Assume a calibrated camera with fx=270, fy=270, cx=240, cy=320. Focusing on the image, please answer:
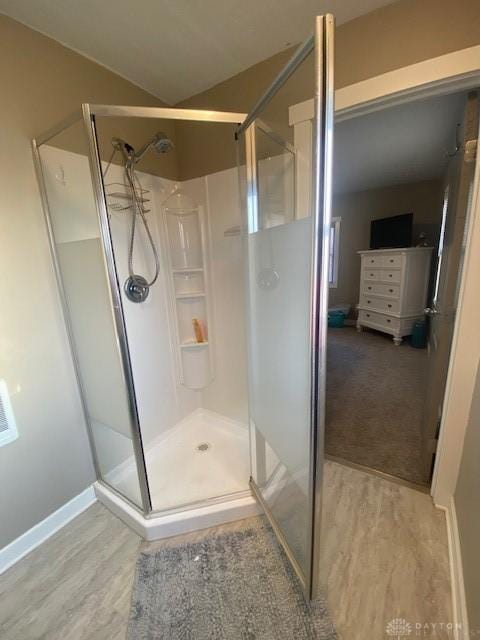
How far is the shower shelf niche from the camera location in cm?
191

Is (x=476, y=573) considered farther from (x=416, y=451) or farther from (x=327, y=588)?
(x=416, y=451)

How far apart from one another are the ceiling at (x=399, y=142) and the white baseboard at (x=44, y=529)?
2.72 m

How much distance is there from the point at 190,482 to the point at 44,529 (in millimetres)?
775

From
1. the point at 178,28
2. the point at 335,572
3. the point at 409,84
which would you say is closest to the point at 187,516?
the point at 335,572

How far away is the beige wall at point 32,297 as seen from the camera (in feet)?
3.99

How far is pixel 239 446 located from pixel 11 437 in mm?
1339

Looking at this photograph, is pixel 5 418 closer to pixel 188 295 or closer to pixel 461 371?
pixel 188 295

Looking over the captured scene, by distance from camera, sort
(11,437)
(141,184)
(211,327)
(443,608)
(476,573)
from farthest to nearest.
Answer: (211,327), (141,184), (11,437), (443,608), (476,573)

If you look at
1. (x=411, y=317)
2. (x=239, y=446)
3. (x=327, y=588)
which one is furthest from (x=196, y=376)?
(x=411, y=317)

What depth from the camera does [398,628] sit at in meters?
1.02

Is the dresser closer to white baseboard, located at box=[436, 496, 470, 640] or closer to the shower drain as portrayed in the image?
white baseboard, located at box=[436, 496, 470, 640]

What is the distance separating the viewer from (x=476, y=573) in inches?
37.8

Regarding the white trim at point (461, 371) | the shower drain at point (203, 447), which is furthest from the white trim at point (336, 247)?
the shower drain at point (203, 447)

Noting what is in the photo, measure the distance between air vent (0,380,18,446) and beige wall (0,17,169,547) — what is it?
0.03 m
